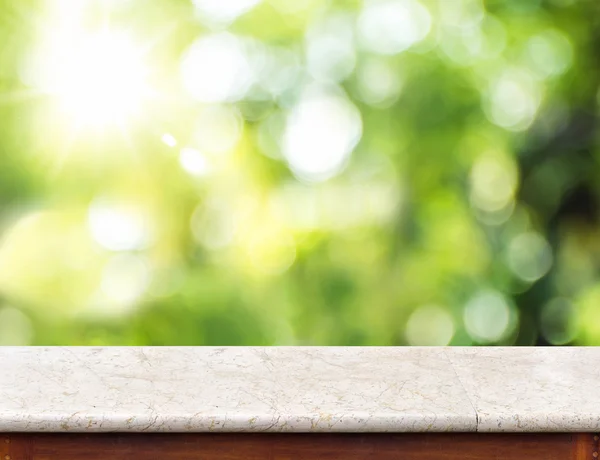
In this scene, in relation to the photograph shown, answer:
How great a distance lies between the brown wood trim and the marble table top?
0.04 m

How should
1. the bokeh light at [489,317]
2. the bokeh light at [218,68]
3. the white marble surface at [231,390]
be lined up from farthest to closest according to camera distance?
1. the bokeh light at [489,317]
2. the bokeh light at [218,68]
3. the white marble surface at [231,390]

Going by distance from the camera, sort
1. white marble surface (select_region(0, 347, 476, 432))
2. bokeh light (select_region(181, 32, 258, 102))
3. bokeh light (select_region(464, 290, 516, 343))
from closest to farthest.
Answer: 1. white marble surface (select_region(0, 347, 476, 432))
2. bokeh light (select_region(181, 32, 258, 102))
3. bokeh light (select_region(464, 290, 516, 343))

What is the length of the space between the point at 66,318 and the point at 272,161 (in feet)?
2.71

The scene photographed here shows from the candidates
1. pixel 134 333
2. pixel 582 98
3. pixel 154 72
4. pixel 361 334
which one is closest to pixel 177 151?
pixel 154 72

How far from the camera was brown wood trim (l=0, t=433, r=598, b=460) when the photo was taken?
43.0 inches

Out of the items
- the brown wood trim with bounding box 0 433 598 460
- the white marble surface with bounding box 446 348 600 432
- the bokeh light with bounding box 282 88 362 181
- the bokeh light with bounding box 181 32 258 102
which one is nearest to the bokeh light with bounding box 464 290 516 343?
the bokeh light with bounding box 282 88 362 181

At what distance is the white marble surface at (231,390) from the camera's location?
3.50ft

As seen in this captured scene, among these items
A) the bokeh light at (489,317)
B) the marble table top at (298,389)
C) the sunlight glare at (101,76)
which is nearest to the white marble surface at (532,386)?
the marble table top at (298,389)

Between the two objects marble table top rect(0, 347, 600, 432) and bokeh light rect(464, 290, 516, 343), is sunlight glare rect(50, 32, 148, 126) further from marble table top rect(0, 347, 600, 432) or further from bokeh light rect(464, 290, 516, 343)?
bokeh light rect(464, 290, 516, 343)

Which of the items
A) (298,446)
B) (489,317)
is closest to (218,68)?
(489,317)

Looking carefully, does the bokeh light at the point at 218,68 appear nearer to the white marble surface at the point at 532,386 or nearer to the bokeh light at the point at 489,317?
the bokeh light at the point at 489,317

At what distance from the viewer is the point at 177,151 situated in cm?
217

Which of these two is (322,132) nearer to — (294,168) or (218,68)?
(294,168)

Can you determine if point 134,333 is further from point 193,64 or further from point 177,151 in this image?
point 193,64
